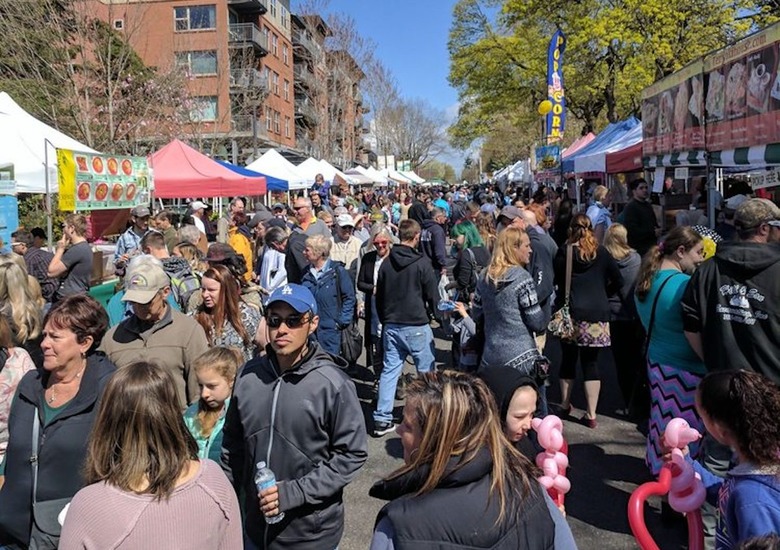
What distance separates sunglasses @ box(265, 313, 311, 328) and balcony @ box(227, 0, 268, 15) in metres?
41.2

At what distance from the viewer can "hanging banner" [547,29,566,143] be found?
18469mm

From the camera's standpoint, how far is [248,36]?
130 ft

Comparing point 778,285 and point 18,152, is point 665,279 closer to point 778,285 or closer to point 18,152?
point 778,285

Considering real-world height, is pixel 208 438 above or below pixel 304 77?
below

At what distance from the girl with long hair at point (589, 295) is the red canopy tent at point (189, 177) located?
8598 millimetres

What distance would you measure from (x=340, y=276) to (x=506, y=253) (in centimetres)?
195

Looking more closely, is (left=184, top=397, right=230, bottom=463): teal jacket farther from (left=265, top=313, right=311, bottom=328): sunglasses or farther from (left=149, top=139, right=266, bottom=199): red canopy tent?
(left=149, top=139, right=266, bottom=199): red canopy tent

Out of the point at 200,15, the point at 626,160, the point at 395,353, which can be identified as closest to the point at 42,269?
the point at 395,353

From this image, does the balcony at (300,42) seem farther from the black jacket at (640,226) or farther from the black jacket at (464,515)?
the black jacket at (464,515)

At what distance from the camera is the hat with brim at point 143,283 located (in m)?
3.36

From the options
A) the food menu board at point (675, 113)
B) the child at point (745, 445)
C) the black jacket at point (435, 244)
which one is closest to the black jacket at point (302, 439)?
the child at point (745, 445)

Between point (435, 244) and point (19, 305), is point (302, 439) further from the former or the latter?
point (435, 244)

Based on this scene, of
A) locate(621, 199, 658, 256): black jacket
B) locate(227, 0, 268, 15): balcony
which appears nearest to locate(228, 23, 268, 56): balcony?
locate(227, 0, 268, 15): balcony

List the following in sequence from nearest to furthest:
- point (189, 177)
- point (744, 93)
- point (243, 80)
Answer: point (744, 93) < point (189, 177) < point (243, 80)
